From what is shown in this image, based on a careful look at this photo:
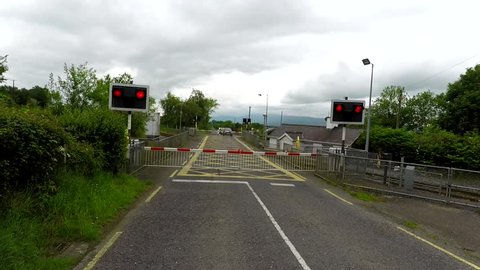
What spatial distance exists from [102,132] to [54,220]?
597 centimetres

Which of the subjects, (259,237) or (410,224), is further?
(410,224)

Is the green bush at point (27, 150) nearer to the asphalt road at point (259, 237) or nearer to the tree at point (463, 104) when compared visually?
the asphalt road at point (259, 237)

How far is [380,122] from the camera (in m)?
86.4

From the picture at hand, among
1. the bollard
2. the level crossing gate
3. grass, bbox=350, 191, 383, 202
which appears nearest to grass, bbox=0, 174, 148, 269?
grass, bbox=350, 191, 383, 202

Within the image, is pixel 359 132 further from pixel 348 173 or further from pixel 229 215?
pixel 229 215

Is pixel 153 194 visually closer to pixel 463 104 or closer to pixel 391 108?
pixel 463 104

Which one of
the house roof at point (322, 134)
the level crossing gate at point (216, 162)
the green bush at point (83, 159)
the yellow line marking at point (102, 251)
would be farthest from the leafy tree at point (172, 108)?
the yellow line marking at point (102, 251)

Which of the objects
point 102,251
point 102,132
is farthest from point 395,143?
point 102,251

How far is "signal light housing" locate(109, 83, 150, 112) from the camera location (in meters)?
16.0

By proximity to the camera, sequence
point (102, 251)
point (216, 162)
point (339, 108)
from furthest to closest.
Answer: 1. point (216, 162)
2. point (339, 108)
3. point (102, 251)

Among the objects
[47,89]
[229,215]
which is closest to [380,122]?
[47,89]

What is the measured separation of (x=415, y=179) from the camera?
15820mm

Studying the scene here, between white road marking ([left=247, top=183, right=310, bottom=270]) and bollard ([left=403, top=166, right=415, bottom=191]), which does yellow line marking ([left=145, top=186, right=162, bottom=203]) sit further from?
bollard ([left=403, top=166, right=415, bottom=191])

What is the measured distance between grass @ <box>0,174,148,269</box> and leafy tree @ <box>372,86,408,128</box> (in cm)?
8320
